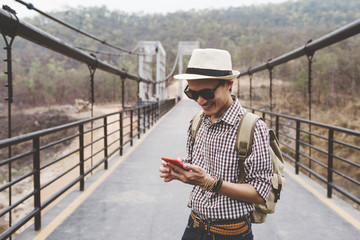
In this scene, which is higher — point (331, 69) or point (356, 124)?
point (331, 69)

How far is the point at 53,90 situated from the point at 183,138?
200 feet

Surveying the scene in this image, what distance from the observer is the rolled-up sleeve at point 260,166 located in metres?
1.08

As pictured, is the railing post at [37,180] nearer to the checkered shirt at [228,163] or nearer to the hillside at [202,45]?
the hillside at [202,45]

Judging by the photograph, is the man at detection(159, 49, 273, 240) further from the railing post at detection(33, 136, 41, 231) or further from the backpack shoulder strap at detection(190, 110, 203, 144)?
the railing post at detection(33, 136, 41, 231)

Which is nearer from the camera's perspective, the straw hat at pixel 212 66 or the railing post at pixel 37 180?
the straw hat at pixel 212 66

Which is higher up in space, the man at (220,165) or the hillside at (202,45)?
the hillside at (202,45)

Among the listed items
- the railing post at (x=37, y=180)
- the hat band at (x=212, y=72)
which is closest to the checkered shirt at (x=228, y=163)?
the hat band at (x=212, y=72)

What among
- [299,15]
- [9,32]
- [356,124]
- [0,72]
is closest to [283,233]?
[0,72]

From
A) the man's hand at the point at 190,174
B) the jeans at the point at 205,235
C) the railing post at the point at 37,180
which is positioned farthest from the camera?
the railing post at the point at 37,180

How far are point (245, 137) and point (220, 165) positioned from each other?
0.15 m

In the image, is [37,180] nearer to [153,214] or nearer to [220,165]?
[153,214]

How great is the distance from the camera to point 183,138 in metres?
9.41

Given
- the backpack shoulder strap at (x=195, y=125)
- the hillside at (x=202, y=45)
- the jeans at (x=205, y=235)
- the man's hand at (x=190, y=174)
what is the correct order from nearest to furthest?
the man's hand at (x=190, y=174) → the jeans at (x=205, y=235) → the backpack shoulder strap at (x=195, y=125) → the hillside at (x=202, y=45)

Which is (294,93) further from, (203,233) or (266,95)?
(203,233)
